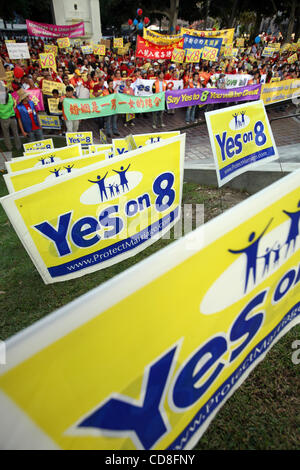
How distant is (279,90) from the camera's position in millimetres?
13602

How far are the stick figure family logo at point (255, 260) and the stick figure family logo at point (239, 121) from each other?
3.02 m

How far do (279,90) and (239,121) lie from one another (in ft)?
38.8

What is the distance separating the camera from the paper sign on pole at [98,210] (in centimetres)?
A: 258

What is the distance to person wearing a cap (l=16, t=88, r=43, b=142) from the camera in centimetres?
919

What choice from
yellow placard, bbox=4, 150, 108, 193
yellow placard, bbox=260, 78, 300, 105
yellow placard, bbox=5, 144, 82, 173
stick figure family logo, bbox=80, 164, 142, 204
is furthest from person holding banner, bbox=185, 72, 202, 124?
stick figure family logo, bbox=80, 164, 142, 204

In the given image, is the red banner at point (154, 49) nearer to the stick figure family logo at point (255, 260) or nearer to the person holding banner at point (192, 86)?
the person holding banner at point (192, 86)

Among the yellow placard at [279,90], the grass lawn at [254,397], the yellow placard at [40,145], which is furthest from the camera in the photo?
the yellow placard at [279,90]

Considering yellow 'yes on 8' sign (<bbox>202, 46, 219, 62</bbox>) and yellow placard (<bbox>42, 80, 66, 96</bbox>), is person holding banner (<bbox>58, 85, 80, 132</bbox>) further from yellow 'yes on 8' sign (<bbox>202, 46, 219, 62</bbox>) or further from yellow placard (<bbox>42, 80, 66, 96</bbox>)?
yellow 'yes on 8' sign (<bbox>202, 46, 219, 62</bbox>)

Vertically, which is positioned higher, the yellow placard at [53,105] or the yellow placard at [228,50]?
the yellow placard at [228,50]

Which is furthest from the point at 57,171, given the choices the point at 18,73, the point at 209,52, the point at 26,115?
the point at 209,52

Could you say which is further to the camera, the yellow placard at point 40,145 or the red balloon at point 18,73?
the red balloon at point 18,73

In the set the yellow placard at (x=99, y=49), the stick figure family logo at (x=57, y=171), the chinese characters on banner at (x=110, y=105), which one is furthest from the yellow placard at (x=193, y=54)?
the stick figure family logo at (x=57, y=171)

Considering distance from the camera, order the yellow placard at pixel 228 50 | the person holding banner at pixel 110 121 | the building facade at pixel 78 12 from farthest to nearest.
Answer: the building facade at pixel 78 12, the yellow placard at pixel 228 50, the person holding banner at pixel 110 121

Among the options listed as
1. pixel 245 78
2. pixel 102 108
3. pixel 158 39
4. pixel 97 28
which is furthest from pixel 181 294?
pixel 97 28
